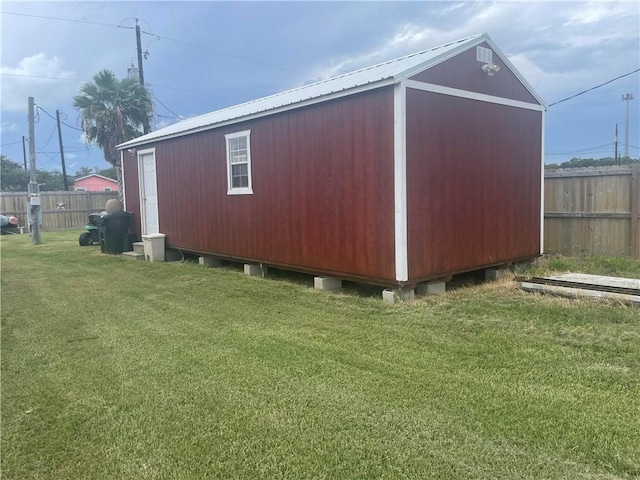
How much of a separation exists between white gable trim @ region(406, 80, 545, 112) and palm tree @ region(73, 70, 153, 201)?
13875 mm

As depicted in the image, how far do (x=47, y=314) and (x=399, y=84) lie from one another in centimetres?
484

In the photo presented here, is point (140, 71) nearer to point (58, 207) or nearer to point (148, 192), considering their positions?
point (58, 207)

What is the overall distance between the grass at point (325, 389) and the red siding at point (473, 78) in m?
2.75

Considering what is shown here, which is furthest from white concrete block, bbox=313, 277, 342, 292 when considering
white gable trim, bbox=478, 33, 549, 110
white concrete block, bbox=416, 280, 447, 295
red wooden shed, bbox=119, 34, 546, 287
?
white gable trim, bbox=478, 33, 549, 110

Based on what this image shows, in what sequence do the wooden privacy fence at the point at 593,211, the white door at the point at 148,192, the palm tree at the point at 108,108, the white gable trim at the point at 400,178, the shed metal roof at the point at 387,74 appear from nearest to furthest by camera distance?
the white gable trim at the point at 400,178 → the shed metal roof at the point at 387,74 → the wooden privacy fence at the point at 593,211 → the white door at the point at 148,192 → the palm tree at the point at 108,108

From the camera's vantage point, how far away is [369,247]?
6.15 metres

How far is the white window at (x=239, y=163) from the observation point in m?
8.12

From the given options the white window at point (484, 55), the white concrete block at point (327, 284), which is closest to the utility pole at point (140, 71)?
the white concrete block at point (327, 284)

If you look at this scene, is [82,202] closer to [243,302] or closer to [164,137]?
[164,137]

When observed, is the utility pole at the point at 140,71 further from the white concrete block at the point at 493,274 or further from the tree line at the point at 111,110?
the white concrete block at the point at 493,274

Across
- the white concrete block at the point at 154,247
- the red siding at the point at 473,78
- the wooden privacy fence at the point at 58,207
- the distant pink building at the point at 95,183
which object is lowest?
the white concrete block at the point at 154,247

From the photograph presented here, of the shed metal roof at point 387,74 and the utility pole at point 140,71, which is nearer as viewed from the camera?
the shed metal roof at point 387,74

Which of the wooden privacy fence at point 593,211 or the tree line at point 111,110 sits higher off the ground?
the tree line at point 111,110

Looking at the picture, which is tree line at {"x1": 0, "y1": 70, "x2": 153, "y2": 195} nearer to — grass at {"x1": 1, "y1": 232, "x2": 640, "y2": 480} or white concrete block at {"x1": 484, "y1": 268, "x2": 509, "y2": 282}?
grass at {"x1": 1, "y1": 232, "x2": 640, "y2": 480}
